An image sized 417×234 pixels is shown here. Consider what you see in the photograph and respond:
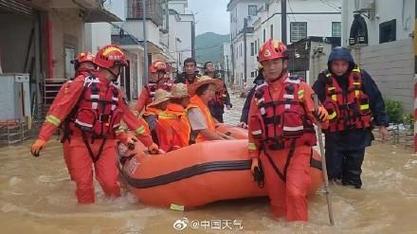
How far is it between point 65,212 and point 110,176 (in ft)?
1.74

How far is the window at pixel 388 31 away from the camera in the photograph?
16.1 metres

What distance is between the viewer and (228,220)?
5355mm

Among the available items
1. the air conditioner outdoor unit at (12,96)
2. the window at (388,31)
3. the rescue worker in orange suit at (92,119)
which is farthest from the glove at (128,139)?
the window at (388,31)

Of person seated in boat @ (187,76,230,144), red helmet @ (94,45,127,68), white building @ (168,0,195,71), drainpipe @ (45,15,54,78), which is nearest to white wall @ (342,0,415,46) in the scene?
drainpipe @ (45,15,54,78)

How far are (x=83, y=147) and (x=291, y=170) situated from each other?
6.65 ft

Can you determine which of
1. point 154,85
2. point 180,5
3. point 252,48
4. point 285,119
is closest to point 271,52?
point 285,119

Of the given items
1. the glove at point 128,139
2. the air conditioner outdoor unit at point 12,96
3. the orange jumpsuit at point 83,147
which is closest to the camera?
the orange jumpsuit at point 83,147

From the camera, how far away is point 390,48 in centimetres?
1398

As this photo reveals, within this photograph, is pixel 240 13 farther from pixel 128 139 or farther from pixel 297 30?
pixel 128 139

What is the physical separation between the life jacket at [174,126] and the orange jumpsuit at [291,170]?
1504mm

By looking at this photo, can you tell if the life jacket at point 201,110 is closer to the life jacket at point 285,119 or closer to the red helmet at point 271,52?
the life jacket at point 285,119

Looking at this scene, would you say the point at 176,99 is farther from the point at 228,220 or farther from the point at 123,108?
the point at 228,220

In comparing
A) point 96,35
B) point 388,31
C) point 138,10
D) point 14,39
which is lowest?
point 14,39

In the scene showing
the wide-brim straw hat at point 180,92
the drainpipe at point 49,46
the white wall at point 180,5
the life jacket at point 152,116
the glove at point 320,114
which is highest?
the white wall at point 180,5
